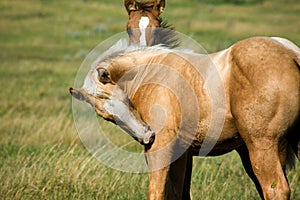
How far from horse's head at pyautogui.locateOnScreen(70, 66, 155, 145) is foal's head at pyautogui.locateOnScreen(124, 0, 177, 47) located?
4.64ft

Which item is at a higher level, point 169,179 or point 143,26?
point 143,26

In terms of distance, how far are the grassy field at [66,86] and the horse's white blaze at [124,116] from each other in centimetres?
184

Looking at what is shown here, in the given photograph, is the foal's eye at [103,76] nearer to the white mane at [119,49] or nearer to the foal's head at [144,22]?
the white mane at [119,49]

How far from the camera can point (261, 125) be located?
5.15 metres

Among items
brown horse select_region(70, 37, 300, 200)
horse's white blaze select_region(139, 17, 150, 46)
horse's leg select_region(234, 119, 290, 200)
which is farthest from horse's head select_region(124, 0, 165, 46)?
horse's leg select_region(234, 119, 290, 200)

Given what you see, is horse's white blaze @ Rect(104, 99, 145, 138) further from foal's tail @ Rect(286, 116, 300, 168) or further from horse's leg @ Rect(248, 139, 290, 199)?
foal's tail @ Rect(286, 116, 300, 168)

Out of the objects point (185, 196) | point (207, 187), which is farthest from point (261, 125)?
point (207, 187)

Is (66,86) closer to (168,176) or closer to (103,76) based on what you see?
(168,176)

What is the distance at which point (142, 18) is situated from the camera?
8.91m

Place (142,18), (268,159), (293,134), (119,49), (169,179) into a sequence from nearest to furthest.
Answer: (268,159) → (293,134) → (119,49) → (169,179) → (142,18)

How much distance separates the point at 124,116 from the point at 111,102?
166mm

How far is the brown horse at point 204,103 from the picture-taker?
5.13m

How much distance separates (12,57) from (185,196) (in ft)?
71.0

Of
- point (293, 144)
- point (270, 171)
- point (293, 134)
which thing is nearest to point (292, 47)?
point (293, 134)
